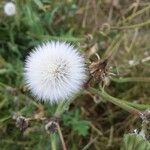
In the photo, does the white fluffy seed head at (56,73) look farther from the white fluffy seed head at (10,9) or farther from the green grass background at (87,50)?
the white fluffy seed head at (10,9)

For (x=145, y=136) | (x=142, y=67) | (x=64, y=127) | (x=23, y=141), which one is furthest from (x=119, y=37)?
(x=145, y=136)

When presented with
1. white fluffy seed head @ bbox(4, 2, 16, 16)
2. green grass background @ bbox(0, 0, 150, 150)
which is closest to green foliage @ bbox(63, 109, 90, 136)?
green grass background @ bbox(0, 0, 150, 150)

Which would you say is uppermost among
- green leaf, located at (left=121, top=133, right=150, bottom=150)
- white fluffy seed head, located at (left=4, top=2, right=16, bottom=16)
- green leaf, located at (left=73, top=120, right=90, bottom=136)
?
white fluffy seed head, located at (left=4, top=2, right=16, bottom=16)

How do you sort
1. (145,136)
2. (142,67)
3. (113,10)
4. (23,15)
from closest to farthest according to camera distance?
(145,136) → (23,15) → (142,67) → (113,10)

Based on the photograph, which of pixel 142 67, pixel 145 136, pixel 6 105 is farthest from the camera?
pixel 142 67

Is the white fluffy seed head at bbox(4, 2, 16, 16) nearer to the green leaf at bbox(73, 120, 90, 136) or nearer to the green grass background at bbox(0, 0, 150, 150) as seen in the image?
the green grass background at bbox(0, 0, 150, 150)

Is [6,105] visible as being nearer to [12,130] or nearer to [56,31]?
[12,130]
